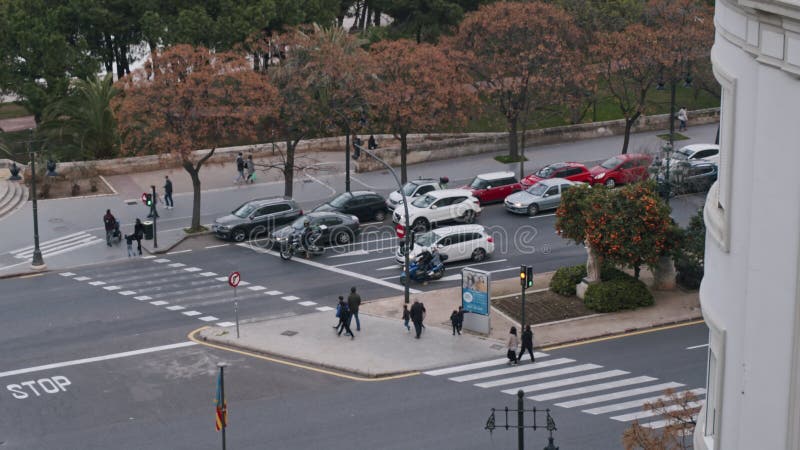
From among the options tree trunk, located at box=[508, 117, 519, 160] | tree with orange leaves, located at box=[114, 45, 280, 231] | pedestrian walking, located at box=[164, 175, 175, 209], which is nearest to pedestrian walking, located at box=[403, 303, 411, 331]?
tree with orange leaves, located at box=[114, 45, 280, 231]

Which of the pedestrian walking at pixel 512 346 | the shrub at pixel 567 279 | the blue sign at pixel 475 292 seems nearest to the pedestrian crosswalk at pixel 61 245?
the blue sign at pixel 475 292

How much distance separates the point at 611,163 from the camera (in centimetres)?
5622

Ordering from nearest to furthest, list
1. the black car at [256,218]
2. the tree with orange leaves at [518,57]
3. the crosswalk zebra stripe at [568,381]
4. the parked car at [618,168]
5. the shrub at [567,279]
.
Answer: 1. the crosswalk zebra stripe at [568,381]
2. the shrub at [567,279]
3. the black car at [256,218]
4. the parked car at [618,168]
5. the tree with orange leaves at [518,57]

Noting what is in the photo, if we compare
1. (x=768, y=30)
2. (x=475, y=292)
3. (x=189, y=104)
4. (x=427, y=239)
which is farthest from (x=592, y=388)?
(x=768, y=30)

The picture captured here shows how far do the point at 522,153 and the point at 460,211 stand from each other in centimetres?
828

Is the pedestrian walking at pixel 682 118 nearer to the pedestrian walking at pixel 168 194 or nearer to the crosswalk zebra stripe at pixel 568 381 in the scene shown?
the pedestrian walking at pixel 168 194

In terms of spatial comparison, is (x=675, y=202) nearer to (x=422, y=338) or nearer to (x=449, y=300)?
(x=449, y=300)

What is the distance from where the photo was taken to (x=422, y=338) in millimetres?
38906

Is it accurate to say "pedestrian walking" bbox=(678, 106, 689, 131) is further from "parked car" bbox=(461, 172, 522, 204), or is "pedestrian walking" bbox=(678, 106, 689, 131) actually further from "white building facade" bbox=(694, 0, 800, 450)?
"white building facade" bbox=(694, 0, 800, 450)

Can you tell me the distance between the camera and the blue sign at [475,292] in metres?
38.7

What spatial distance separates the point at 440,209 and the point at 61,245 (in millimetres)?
16297

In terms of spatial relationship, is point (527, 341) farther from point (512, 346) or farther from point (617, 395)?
point (617, 395)

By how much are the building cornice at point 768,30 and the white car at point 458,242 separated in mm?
34061

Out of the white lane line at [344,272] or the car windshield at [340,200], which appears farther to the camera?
the car windshield at [340,200]
